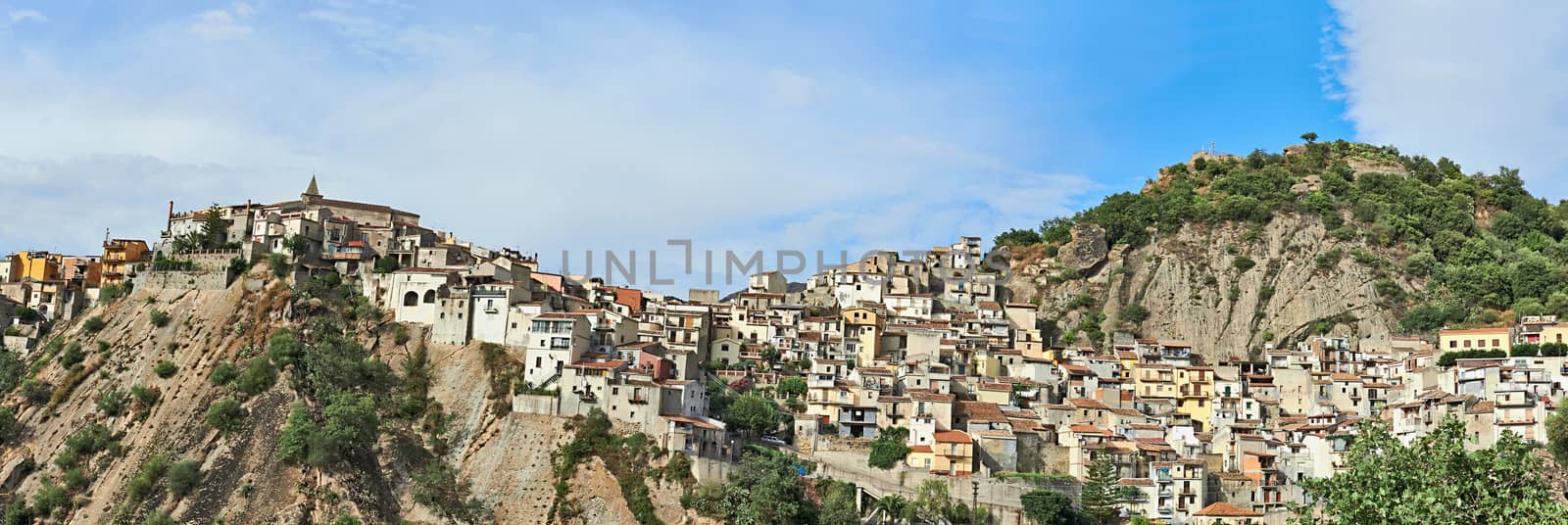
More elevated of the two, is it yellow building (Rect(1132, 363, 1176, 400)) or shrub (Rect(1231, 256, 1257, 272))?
shrub (Rect(1231, 256, 1257, 272))

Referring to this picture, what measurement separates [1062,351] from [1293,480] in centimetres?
1442

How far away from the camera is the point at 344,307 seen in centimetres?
6050

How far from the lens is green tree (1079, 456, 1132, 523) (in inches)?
2095

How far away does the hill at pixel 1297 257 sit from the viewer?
76.9 meters

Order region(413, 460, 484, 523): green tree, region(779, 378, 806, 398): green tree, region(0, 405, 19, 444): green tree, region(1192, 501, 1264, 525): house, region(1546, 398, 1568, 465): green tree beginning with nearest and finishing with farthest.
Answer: region(413, 460, 484, 523): green tree → region(1546, 398, 1568, 465): green tree → region(1192, 501, 1264, 525): house → region(0, 405, 19, 444): green tree → region(779, 378, 806, 398): green tree

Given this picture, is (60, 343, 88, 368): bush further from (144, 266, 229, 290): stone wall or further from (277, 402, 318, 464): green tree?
(277, 402, 318, 464): green tree

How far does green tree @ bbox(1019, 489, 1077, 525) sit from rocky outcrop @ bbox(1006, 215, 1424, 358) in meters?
25.7

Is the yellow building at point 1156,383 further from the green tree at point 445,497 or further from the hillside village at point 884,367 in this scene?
the green tree at point 445,497

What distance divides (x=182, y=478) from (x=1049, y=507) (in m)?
29.5

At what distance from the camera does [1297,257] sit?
271ft

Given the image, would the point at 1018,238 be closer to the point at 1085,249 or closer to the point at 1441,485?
the point at 1085,249

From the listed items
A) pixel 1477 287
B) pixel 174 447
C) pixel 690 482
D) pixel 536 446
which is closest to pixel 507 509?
pixel 536 446

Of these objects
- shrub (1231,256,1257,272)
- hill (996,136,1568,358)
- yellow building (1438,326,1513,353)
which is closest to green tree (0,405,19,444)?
hill (996,136,1568,358)

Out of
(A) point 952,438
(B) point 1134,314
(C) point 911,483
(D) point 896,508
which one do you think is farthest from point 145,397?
(B) point 1134,314
